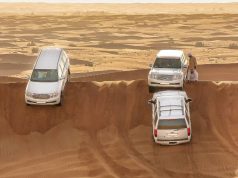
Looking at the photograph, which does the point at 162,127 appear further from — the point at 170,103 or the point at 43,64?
the point at 43,64

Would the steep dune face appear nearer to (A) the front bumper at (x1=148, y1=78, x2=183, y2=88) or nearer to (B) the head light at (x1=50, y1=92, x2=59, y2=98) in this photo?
(A) the front bumper at (x1=148, y1=78, x2=183, y2=88)

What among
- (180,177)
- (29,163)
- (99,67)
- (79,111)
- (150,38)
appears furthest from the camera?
(150,38)

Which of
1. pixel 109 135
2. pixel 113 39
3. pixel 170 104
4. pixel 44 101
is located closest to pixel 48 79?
pixel 44 101

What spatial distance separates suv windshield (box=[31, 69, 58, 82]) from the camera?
859 inches

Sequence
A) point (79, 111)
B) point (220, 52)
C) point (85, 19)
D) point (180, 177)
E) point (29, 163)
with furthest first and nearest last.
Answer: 1. point (85, 19)
2. point (220, 52)
3. point (79, 111)
4. point (29, 163)
5. point (180, 177)

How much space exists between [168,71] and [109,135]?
455cm

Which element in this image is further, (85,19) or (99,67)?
(85,19)

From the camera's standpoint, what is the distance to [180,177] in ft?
57.3

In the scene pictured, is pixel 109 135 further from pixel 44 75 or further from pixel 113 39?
pixel 113 39

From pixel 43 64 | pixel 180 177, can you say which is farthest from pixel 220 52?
pixel 180 177

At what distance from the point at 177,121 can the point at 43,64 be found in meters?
7.93

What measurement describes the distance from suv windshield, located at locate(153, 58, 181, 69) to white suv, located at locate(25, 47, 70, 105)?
4829 mm

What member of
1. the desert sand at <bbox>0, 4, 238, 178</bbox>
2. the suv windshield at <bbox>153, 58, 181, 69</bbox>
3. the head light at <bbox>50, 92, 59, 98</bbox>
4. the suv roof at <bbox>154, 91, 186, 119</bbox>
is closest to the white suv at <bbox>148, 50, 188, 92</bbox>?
the suv windshield at <bbox>153, 58, 181, 69</bbox>

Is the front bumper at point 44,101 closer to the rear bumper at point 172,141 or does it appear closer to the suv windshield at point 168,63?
the rear bumper at point 172,141
